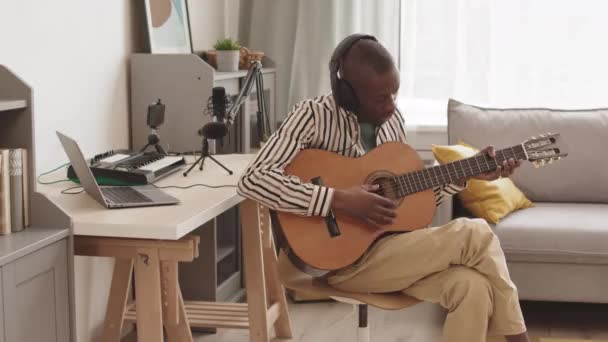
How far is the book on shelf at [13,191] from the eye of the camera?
1.93m

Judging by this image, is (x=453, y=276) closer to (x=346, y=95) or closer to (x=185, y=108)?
(x=346, y=95)

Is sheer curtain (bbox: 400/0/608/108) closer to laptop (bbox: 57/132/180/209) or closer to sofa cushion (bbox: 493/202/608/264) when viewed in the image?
sofa cushion (bbox: 493/202/608/264)

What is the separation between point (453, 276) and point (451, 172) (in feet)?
0.98

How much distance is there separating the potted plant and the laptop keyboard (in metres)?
1.18

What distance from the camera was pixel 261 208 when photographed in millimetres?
3137

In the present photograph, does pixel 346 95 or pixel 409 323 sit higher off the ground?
pixel 346 95

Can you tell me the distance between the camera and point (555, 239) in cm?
321

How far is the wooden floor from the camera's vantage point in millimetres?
3256

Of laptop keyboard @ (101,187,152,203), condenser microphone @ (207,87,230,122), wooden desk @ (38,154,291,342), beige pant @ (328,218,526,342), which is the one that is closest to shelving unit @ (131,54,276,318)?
wooden desk @ (38,154,291,342)

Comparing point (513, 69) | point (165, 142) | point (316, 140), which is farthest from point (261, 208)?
point (513, 69)

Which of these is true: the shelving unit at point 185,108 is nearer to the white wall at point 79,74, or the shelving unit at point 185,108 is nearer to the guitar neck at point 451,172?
the white wall at point 79,74

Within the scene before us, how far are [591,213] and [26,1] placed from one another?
84.4 inches

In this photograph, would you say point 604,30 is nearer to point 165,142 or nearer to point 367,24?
point 367,24

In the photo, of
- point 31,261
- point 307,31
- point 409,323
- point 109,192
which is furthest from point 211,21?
point 31,261
